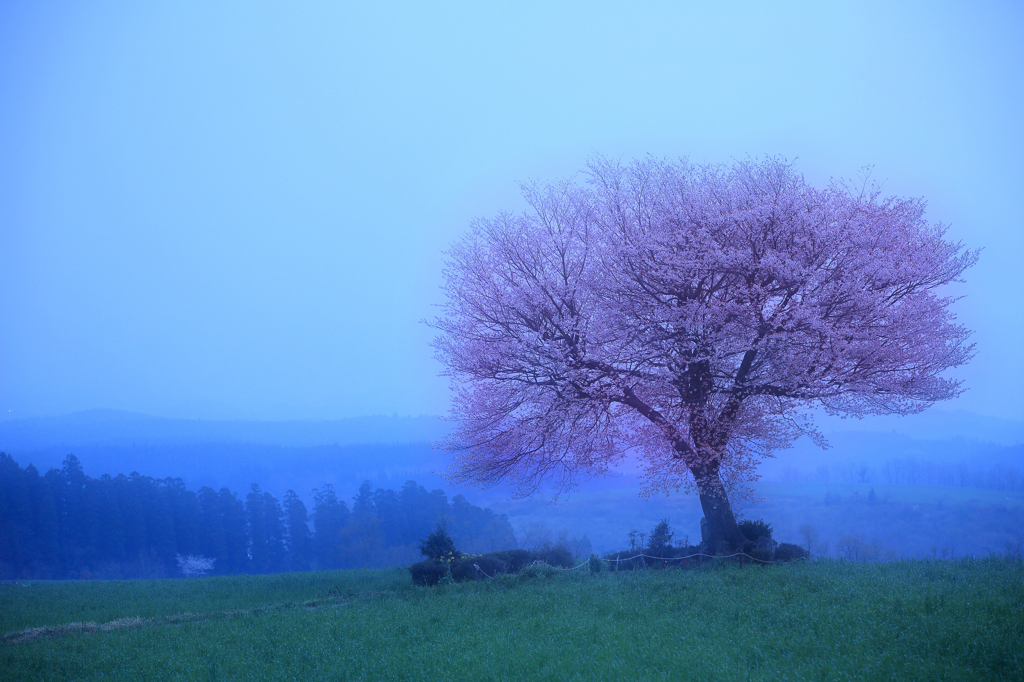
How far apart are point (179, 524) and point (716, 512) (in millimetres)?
32186

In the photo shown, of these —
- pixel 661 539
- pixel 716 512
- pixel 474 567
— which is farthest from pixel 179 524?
pixel 716 512

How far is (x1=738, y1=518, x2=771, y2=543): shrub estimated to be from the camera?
1861cm

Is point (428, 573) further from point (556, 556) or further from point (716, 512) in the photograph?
point (716, 512)

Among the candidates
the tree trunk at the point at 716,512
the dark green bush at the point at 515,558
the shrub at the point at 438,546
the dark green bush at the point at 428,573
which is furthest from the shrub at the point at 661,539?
the dark green bush at the point at 428,573

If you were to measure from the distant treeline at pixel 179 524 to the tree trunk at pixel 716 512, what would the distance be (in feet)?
53.4

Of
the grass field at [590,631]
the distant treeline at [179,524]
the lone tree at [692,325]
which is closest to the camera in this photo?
the grass field at [590,631]

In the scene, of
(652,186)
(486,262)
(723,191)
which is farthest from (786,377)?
(486,262)

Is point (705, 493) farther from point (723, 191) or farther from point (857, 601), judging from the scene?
point (723, 191)

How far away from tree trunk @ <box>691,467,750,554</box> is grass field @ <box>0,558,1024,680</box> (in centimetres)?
263

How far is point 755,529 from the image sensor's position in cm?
1881

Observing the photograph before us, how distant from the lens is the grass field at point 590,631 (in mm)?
7762

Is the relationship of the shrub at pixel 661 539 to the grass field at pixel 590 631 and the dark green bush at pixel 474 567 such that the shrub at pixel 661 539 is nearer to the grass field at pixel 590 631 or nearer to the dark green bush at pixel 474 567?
the grass field at pixel 590 631

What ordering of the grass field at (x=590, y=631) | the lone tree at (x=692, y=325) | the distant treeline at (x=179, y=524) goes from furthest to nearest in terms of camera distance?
1. the distant treeline at (x=179, y=524)
2. the lone tree at (x=692, y=325)
3. the grass field at (x=590, y=631)

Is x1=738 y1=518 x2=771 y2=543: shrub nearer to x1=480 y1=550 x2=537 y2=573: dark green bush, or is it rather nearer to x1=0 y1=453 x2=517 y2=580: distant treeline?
x1=480 y1=550 x2=537 y2=573: dark green bush
